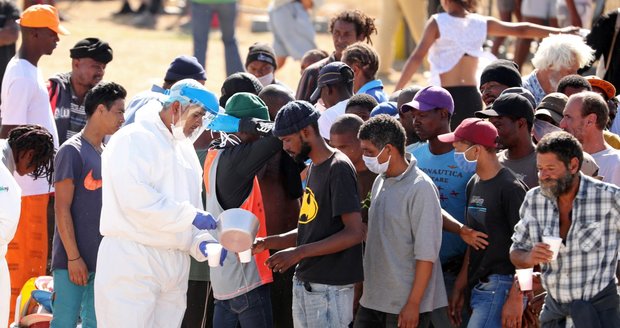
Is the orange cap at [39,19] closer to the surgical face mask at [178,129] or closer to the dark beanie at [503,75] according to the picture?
the surgical face mask at [178,129]

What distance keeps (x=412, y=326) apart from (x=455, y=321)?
15.8 inches

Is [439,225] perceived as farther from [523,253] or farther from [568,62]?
[568,62]

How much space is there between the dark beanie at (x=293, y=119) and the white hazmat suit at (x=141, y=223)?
58 centimetres

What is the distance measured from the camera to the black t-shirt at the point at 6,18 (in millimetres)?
10578

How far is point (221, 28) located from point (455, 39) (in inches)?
165

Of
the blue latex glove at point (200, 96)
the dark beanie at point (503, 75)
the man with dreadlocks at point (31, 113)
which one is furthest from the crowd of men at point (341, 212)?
the man with dreadlocks at point (31, 113)

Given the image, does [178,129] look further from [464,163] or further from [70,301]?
[464,163]

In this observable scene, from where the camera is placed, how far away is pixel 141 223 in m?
6.14

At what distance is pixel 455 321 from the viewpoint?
6.41m

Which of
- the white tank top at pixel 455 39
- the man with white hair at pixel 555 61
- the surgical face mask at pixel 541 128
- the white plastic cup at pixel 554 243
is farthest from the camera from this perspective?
the white tank top at pixel 455 39

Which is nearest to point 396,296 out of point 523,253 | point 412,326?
point 412,326

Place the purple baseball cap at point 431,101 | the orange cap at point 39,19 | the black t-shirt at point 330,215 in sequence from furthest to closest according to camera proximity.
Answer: the orange cap at point 39,19, the purple baseball cap at point 431,101, the black t-shirt at point 330,215

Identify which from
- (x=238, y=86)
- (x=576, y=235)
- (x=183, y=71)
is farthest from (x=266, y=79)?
(x=576, y=235)

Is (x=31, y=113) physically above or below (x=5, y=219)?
above
